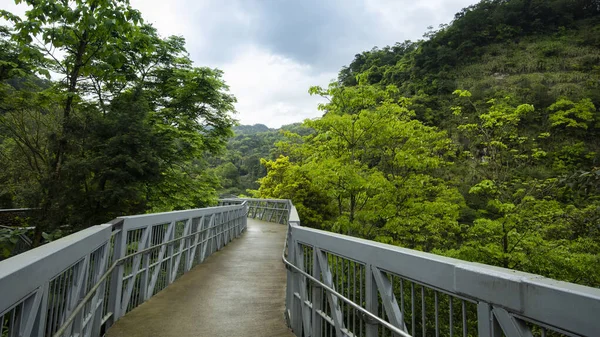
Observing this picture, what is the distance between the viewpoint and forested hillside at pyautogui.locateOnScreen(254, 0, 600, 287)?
404 inches

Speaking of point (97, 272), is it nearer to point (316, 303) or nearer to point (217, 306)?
point (217, 306)

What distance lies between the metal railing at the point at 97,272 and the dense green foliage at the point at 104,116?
2130 mm

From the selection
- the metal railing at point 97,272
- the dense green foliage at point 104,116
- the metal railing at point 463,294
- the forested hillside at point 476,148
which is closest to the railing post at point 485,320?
the metal railing at point 463,294

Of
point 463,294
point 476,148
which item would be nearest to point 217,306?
point 463,294

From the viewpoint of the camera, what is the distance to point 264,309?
530 centimetres

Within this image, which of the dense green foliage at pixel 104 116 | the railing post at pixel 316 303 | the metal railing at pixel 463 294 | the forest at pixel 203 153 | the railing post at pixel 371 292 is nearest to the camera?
the metal railing at pixel 463 294

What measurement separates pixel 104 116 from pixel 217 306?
6.73 metres

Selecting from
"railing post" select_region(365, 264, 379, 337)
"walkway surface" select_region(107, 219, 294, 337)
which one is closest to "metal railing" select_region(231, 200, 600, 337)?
"railing post" select_region(365, 264, 379, 337)

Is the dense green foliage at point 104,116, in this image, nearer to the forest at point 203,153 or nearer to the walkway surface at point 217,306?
the forest at point 203,153

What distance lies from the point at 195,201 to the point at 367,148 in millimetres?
7826

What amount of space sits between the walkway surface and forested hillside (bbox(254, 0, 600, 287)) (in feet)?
14.0

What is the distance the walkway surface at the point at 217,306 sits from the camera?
4.27 metres

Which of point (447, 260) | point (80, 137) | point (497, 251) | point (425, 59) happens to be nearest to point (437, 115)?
point (425, 59)

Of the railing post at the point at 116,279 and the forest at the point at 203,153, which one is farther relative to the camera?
the forest at the point at 203,153
